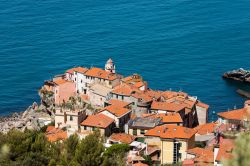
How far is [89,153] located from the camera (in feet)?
122

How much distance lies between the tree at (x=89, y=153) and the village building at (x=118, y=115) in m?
22.6

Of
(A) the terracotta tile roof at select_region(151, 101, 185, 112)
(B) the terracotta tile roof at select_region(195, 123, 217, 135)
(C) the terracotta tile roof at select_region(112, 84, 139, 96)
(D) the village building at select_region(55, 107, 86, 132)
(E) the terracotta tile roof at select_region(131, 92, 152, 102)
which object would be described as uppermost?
(C) the terracotta tile roof at select_region(112, 84, 139, 96)

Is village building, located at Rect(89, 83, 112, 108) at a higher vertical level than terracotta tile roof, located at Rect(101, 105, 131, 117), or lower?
higher

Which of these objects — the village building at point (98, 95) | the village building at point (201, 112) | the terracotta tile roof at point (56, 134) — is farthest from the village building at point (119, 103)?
the village building at point (201, 112)

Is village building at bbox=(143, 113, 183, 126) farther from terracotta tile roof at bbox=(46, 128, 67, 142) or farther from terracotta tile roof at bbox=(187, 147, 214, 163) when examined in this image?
terracotta tile roof at bbox=(46, 128, 67, 142)

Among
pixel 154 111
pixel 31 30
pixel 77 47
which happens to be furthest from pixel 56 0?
pixel 154 111

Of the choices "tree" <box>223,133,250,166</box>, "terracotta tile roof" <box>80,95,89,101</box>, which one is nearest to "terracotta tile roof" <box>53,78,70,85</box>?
"terracotta tile roof" <box>80,95,89,101</box>

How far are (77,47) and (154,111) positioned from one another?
53.9 metres

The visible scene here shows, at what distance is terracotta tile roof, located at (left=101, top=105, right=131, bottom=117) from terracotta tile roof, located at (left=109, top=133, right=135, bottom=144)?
11.8 feet

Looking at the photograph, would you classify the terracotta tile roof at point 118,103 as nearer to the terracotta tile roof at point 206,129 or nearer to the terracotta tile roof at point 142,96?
the terracotta tile roof at point 142,96

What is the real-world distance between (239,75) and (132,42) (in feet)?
83.5

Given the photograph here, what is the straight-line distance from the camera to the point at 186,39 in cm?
12019

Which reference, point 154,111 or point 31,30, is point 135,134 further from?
point 31,30

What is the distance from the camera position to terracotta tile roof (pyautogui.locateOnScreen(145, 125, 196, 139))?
55500 mm
